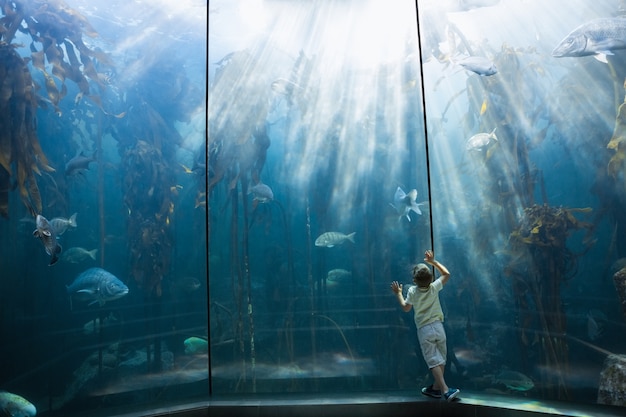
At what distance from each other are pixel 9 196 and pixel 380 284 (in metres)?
6.30

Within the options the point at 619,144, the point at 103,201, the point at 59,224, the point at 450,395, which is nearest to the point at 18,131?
the point at 59,224

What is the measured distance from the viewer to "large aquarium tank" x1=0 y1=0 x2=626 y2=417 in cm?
521

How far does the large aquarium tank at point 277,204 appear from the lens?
5207mm

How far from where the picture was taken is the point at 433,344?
3.33 m

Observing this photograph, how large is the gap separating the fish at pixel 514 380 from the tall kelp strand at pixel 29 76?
22.4ft

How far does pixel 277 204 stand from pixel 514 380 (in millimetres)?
5159

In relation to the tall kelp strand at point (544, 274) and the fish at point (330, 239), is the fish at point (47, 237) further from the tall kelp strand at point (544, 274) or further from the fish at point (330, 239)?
the tall kelp strand at point (544, 274)

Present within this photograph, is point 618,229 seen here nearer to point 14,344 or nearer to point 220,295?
point 220,295

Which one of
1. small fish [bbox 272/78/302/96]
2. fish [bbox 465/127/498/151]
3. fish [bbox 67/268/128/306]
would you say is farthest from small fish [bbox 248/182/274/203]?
fish [bbox 465/127/498/151]

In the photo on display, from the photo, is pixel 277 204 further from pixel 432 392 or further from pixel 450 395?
pixel 450 395

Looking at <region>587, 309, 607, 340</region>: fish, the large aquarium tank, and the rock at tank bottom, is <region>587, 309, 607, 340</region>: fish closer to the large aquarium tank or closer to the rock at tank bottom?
the large aquarium tank

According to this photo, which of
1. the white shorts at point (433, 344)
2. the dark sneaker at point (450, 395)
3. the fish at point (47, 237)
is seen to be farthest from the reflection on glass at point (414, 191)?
the fish at point (47, 237)

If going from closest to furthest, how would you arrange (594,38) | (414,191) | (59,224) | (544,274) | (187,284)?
(594,38), (59,224), (544,274), (414,191), (187,284)

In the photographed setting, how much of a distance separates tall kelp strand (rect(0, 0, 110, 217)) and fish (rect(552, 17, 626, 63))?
6.80 metres
